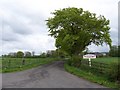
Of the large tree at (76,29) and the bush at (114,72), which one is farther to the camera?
the large tree at (76,29)

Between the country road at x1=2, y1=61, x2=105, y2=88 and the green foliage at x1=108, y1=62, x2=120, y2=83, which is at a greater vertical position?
the green foliage at x1=108, y1=62, x2=120, y2=83

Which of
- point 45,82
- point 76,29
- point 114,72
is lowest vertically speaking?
point 45,82

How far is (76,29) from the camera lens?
51.2 m

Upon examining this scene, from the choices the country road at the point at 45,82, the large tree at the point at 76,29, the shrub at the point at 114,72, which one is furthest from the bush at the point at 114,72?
the large tree at the point at 76,29

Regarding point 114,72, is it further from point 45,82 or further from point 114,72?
point 45,82

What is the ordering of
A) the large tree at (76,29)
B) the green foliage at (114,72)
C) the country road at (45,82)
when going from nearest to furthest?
the country road at (45,82) → the green foliage at (114,72) → the large tree at (76,29)

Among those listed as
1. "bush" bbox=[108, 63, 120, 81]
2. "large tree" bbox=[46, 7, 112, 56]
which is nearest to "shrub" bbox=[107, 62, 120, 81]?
"bush" bbox=[108, 63, 120, 81]

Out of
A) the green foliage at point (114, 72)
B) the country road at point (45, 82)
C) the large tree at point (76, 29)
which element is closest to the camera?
the country road at point (45, 82)

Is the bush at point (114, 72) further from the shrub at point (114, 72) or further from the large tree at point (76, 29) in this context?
the large tree at point (76, 29)

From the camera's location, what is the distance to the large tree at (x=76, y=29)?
48.4 m

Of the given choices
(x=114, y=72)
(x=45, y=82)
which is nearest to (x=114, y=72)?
(x=114, y=72)

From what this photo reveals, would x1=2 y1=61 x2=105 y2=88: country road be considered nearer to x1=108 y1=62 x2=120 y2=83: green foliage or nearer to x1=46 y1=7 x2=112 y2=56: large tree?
x1=108 y1=62 x2=120 y2=83: green foliage

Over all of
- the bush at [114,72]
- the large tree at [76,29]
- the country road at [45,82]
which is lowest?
the country road at [45,82]

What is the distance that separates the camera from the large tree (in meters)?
48.4
